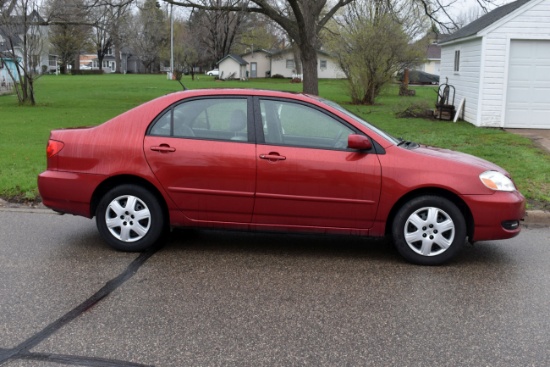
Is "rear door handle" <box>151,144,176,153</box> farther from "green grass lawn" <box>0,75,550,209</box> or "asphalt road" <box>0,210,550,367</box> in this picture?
"green grass lawn" <box>0,75,550,209</box>

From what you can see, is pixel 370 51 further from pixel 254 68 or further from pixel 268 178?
pixel 254 68

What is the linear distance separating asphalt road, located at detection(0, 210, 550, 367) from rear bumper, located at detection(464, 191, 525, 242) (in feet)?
1.16

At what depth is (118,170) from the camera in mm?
5652

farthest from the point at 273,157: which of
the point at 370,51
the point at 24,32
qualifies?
the point at 370,51

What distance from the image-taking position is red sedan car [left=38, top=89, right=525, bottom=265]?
542 centimetres

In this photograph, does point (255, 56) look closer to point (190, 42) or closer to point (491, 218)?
point (190, 42)

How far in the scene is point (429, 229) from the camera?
17.9 feet

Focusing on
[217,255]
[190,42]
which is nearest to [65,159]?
[217,255]

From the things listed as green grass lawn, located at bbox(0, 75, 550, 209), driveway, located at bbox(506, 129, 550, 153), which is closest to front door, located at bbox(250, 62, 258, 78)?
green grass lawn, located at bbox(0, 75, 550, 209)

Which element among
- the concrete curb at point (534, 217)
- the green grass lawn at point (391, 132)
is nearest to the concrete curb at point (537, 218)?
the concrete curb at point (534, 217)

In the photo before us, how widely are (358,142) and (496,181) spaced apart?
1367mm

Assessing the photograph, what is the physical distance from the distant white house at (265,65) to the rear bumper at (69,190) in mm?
63171

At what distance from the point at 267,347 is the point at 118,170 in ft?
8.70

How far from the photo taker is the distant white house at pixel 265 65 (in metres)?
70.1
